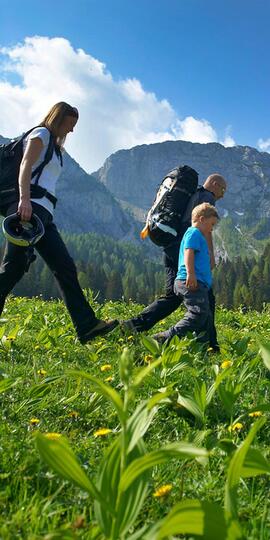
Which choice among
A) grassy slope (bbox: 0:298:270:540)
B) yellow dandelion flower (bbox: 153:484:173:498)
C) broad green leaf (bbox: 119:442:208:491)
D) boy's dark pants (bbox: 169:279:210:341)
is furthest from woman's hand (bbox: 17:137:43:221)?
broad green leaf (bbox: 119:442:208:491)

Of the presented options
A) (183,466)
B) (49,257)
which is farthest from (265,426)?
(49,257)

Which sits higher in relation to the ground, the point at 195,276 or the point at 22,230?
the point at 22,230

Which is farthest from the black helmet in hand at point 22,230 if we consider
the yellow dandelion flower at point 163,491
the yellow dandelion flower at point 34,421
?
the yellow dandelion flower at point 163,491

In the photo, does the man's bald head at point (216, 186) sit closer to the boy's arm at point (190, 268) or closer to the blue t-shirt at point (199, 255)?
the blue t-shirt at point (199, 255)

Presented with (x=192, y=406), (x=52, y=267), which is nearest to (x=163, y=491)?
(x=192, y=406)

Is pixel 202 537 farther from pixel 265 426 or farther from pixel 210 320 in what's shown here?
pixel 210 320

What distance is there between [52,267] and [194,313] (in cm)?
177

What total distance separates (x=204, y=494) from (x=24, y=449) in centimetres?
83

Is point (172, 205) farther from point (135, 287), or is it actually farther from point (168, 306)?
point (135, 287)

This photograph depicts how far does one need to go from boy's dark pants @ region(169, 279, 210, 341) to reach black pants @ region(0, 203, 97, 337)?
1045mm

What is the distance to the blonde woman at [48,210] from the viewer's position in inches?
197

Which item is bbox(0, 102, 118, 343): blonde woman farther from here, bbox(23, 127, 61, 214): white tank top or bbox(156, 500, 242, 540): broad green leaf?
bbox(156, 500, 242, 540): broad green leaf

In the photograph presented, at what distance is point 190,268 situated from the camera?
5594mm

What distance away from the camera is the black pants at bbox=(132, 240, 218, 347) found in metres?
6.20
